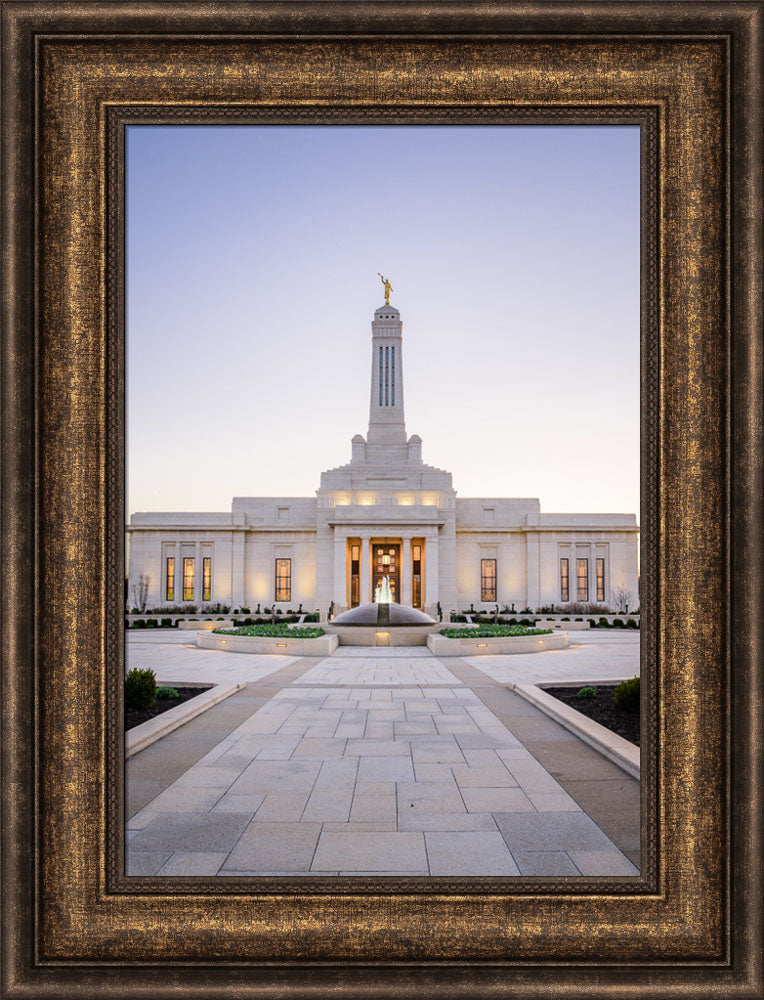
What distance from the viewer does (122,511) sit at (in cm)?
348

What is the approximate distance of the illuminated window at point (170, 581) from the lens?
46.8 m

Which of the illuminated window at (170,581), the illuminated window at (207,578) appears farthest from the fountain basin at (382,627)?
the illuminated window at (170,581)

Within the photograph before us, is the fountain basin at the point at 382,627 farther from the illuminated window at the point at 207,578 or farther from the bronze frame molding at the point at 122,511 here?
the illuminated window at the point at 207,578

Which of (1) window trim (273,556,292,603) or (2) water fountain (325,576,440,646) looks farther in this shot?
(1) window trim (273,556,292,603)

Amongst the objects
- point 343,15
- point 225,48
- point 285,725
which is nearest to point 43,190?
point 225,48

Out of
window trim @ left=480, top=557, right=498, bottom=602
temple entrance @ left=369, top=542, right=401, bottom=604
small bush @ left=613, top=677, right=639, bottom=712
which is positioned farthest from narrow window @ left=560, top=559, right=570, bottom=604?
small bush @ left=613, top=677, right=639, bottom=712

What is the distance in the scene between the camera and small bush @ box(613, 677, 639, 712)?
31.6ft

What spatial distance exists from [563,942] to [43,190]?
4739 millimetres

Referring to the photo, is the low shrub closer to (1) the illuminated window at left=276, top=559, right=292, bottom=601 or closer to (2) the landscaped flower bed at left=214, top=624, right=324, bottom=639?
(2) the landscaped flower bed at left=214, top=624, right=324, bottom=639

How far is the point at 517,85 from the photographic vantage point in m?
3.49

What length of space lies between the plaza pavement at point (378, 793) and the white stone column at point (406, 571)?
31.3m

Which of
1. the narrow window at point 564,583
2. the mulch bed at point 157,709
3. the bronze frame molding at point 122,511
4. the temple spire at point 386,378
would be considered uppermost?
the temple spire at point 386,378

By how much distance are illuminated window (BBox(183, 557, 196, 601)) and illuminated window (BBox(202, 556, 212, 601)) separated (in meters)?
0.79

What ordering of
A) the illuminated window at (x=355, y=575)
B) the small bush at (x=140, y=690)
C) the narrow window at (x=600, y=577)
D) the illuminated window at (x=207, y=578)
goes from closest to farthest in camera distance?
the small bush at (x=140, y=690), the illuminated window at (x=207, y=578), the illuminated window at (x=355, y=575), the narrow window at (x=600, y=577)
